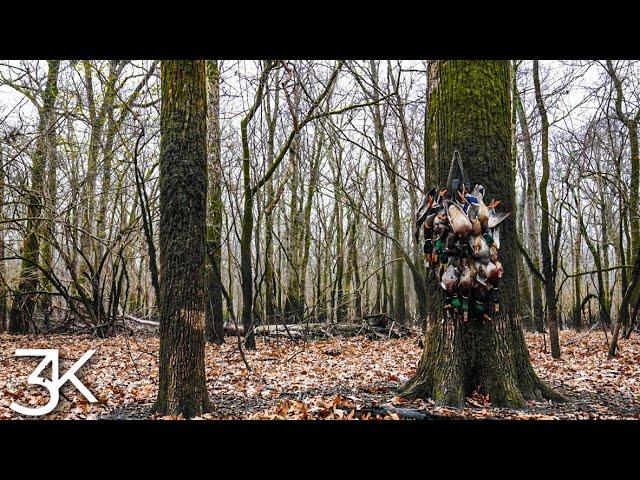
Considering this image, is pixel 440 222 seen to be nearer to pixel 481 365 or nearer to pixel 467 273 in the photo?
pixel 467 273

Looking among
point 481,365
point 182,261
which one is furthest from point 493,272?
point 182,261

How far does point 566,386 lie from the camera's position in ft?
19.9

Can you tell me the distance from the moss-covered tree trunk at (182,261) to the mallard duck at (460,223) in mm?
2243

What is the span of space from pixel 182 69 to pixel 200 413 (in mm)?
3177

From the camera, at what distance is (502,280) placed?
509 cm

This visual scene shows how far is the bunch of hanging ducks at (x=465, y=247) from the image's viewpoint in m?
4.54

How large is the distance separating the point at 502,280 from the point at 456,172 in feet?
3.64

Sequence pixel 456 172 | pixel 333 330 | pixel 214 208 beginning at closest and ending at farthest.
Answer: pixel 456 172, pixel 214 208, pixel 333 330

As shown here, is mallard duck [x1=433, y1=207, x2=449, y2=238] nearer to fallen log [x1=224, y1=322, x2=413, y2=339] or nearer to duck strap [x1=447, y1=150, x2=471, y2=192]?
duck strap [x1=447, y1=150, x2=471, y2=192]

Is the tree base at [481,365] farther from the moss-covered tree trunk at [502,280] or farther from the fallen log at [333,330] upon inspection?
the fallen log at [333,330]

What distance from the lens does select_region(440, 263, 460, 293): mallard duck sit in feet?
15.0

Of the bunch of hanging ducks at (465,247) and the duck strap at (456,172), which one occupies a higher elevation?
the duck strap at (456,172)

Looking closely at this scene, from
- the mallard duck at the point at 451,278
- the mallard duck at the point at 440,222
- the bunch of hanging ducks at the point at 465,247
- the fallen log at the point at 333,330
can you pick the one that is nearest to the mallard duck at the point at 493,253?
the bunch of hanging ducks at the point at 465,247

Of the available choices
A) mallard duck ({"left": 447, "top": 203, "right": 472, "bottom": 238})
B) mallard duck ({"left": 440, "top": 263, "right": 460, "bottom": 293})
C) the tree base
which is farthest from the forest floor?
mallard duck ({"left": 447, "top": 203, "right": 472, "bottom": 238})
